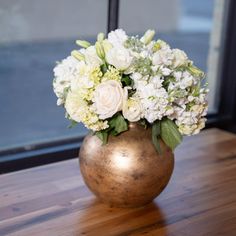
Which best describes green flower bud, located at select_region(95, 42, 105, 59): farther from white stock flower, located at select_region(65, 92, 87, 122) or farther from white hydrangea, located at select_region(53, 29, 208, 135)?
white stock flower, located at select_region(65, 92, 87, 122)

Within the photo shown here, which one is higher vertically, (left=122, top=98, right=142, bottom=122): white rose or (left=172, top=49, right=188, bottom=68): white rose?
(left=172, top=49, right=188, bottom=68): white rose

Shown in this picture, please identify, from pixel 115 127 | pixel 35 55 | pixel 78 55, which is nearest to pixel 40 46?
pixel 35 55

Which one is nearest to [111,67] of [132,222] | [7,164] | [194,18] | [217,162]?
[132,222]

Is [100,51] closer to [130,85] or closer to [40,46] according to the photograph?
[130,85]

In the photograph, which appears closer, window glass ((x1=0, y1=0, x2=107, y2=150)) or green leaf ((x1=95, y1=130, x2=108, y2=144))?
green leaf ((x1=95, y1=130, x2=108, y2=144))

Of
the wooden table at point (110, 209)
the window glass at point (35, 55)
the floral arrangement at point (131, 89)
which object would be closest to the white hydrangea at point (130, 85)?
the floral arrangement at point (131, 89)

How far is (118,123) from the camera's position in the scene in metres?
1.14

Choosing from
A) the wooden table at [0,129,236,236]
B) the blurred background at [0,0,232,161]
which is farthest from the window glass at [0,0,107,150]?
the wooden table at [0,129,236,236]

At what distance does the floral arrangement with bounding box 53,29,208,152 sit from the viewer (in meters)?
1.09

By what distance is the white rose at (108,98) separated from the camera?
1.08 metres

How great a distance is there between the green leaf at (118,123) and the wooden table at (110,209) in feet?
0.79

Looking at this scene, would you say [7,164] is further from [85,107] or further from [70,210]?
[85,107]

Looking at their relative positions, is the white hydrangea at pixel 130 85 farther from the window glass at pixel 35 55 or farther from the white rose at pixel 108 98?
the window glass at pixel 35 55

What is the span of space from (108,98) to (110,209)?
339 mm
